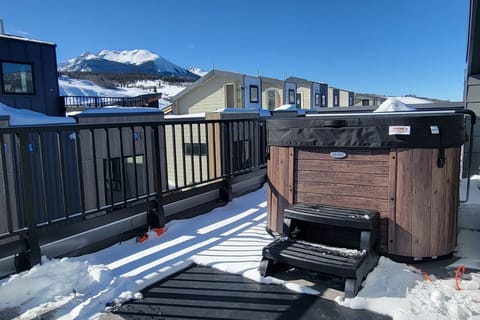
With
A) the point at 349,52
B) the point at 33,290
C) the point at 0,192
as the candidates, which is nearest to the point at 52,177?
the point at 0,192

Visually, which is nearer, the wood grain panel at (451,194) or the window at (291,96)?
the wood grain panel at (451,194)

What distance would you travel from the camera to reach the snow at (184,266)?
1.91 meters

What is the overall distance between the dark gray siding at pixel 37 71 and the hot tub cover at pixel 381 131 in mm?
11180

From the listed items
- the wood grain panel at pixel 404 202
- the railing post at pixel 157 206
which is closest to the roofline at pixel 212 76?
the railing post at pixel 157 206

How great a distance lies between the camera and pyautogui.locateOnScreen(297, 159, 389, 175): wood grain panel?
8.09 feet

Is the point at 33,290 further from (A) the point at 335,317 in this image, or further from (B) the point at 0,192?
(B) the point at 0,192

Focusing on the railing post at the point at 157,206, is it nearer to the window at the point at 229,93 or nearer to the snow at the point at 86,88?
the window at the point at 229,93

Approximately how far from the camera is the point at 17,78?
11.2m

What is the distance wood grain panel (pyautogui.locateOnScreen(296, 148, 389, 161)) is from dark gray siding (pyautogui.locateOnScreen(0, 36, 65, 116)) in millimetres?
11163

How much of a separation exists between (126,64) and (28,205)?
7325cm

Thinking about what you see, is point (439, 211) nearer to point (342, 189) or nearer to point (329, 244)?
point (342, 189)

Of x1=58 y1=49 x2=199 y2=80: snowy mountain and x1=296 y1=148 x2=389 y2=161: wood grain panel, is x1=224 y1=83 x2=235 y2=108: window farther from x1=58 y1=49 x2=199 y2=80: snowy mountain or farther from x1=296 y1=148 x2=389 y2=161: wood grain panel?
x1=58 y1=49 x2=199 y2=80: snowy mountain

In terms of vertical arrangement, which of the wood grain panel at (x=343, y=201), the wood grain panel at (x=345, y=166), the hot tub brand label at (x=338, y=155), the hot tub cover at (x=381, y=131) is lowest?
the wood grain panel at (x=343, y=201)

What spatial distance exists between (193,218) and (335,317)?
208cm
